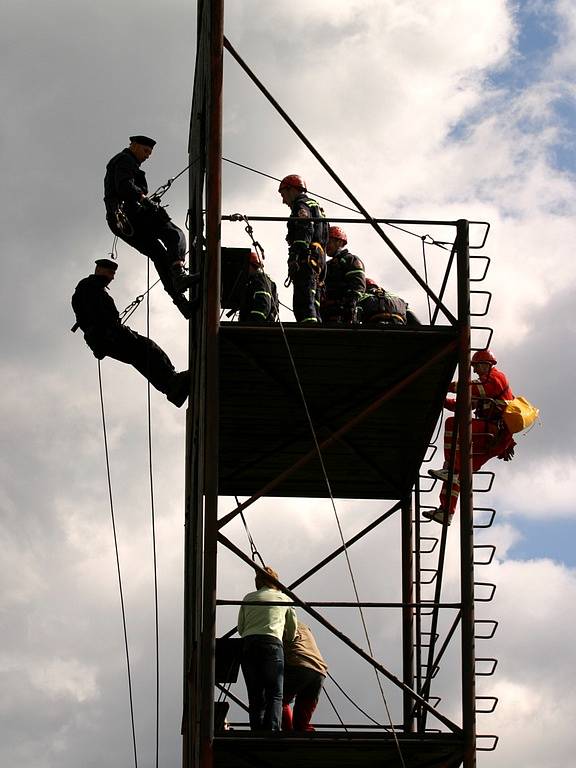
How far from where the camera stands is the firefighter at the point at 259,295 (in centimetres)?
1948

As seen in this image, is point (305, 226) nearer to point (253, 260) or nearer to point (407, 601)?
point (253, 260)

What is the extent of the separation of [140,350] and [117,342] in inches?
11.2

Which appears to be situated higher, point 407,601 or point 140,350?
point 140,350

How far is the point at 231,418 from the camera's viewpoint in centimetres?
2020

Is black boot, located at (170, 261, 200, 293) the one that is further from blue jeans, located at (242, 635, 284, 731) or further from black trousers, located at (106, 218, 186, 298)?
blue jeans, located at (242, 635, 284, 731)

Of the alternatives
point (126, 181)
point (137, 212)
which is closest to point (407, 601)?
point (137, 212)

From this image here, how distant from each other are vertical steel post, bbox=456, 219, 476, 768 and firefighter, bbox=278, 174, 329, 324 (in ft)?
5.01

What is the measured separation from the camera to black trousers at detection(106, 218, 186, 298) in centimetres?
2197

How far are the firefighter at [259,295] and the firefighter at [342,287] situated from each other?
31.4 inches

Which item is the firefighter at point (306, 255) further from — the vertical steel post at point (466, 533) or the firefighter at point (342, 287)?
the vertical steel post at point (466, 533)

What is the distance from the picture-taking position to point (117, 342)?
2281 centimetres

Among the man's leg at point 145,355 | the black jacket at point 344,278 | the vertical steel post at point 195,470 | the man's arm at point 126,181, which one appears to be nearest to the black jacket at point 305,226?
the black jacket at point 344,278

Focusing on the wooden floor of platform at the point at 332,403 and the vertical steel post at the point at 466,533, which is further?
the wooden floor of platform at the point at 332,403

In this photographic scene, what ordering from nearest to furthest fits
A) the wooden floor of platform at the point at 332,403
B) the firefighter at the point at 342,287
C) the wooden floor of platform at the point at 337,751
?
1. the wooden floor of platform at the point at 337,751
2. the wooden floor of platform at the point at 332,403
3. the firefighter at the point at 342,287
